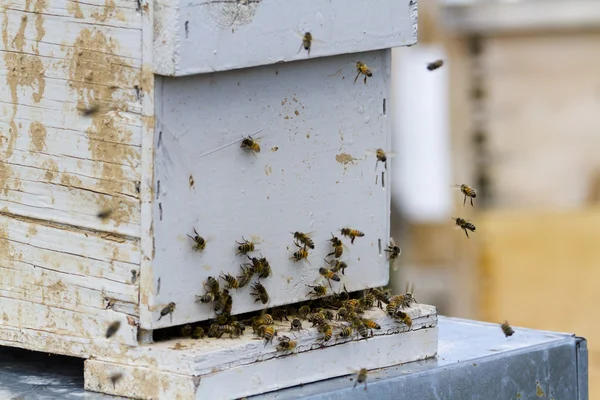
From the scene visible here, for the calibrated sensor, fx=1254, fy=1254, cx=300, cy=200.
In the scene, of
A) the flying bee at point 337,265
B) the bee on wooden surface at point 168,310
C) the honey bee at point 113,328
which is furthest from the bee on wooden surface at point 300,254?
the honey bee at point 113,328

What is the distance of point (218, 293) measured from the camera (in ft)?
12.0

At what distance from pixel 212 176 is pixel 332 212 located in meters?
0.55

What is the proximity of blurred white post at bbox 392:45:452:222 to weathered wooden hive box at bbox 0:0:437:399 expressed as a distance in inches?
594

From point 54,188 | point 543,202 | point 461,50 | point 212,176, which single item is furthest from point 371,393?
point 461,50

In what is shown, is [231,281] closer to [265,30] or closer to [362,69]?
[265,30]

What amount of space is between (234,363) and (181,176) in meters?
0.55

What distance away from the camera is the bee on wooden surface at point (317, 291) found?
3.96 metres

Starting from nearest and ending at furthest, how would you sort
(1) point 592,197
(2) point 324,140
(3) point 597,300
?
(2) point 324,140, (3) point 597,300, (1) point 592,197

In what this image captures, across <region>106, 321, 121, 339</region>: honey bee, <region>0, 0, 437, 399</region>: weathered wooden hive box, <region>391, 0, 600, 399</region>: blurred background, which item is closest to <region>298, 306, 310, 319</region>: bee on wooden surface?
<region>0, 0, 437, 399</region>: weathered wooden hive box

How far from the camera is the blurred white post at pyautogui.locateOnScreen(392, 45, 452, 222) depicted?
1970cm

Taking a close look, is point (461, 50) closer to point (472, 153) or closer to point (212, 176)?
point (472, 153)

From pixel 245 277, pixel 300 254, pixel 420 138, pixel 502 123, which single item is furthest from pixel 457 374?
pixel 420 138

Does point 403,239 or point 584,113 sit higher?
point 584,113

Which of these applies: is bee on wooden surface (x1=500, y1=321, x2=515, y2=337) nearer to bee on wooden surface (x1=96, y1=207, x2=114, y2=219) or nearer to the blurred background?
bee on wooden surface (x1=96, y1=207, x2=114, y2=219)
